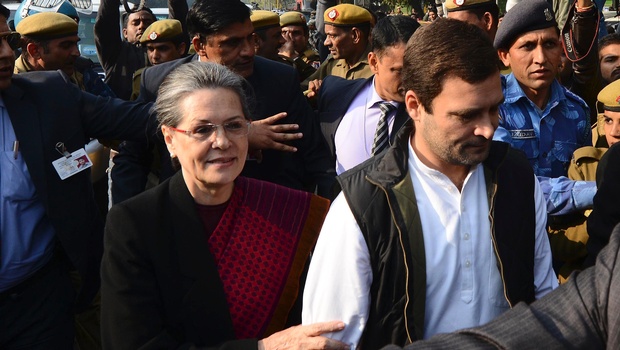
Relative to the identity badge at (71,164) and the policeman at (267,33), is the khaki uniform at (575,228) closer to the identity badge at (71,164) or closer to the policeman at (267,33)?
the identity badge at (71,164)

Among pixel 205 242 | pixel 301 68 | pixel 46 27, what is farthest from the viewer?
pixel 301 68

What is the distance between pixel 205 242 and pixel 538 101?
176cm

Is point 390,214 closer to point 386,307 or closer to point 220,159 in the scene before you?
point 386,307

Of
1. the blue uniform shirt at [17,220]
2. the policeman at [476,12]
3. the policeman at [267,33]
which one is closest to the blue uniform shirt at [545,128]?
the policeman at [476,12]

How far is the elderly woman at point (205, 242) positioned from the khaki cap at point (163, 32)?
13.5ft

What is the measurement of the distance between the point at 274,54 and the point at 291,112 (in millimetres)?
3094

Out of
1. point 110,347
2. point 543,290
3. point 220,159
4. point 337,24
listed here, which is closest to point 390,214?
point 543,290

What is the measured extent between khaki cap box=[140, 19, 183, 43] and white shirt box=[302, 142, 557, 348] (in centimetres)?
488

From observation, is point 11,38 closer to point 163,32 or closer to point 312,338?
point 312,338

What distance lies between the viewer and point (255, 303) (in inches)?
110

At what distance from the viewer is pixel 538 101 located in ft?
12.3

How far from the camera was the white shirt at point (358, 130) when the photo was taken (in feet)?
13.4

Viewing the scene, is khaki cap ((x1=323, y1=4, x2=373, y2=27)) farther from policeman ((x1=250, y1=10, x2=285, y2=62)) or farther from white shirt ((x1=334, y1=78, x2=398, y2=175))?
white shirt ((x1=334, y1=78, x2=398, y2=175))

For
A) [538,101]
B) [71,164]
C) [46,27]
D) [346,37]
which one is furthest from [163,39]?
[538,101]
